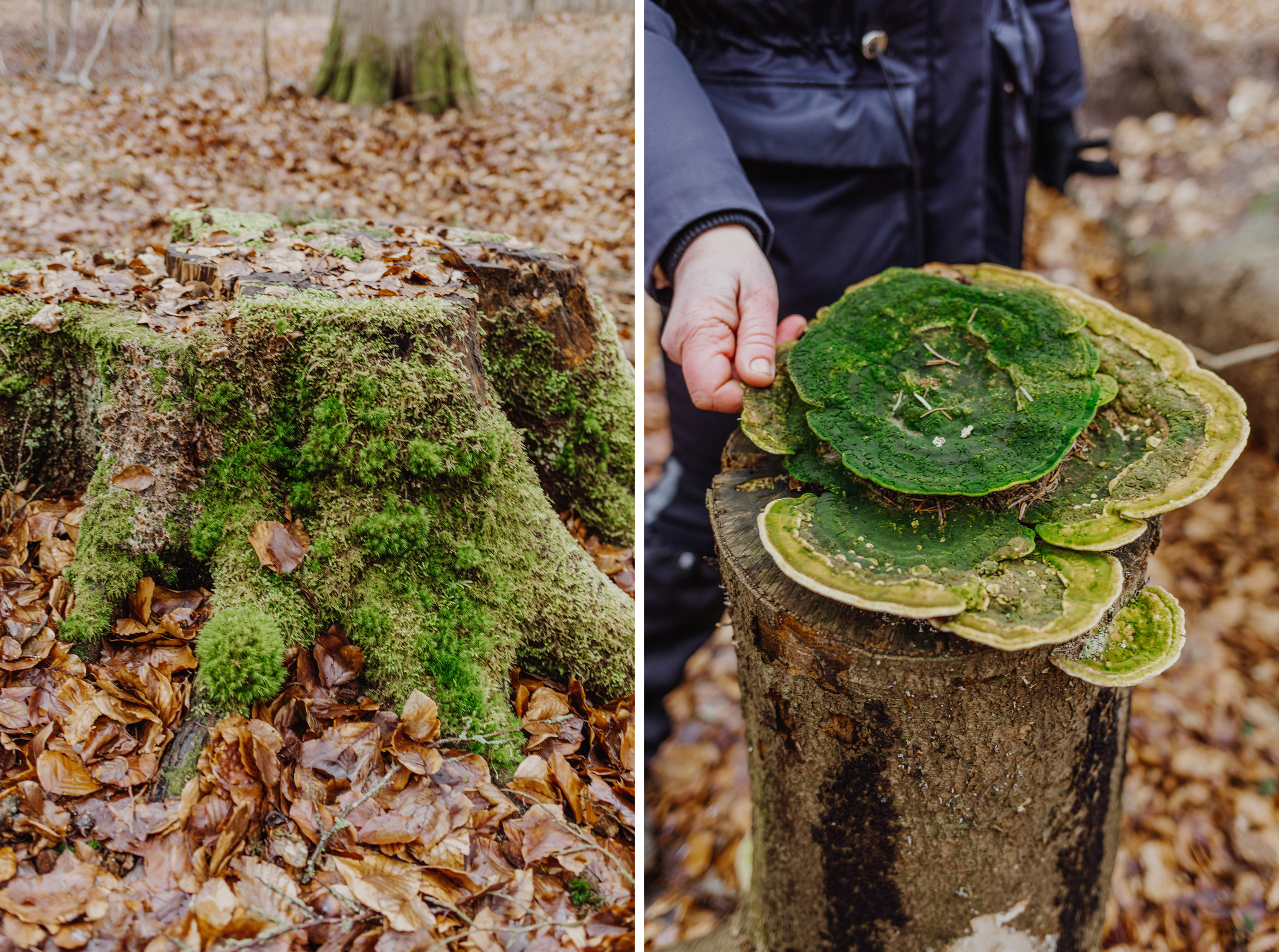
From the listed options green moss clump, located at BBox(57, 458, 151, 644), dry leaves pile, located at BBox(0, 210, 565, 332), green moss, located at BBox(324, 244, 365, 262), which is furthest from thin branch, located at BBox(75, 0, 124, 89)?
green moss clump, located at BBox(57, 458, 151, 644)

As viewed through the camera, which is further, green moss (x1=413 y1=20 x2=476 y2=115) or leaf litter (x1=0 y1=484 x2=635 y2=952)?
green moss (x1=413 y1=20 x2=476 y2=115)

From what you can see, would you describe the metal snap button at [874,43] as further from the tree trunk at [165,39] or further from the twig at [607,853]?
the tree trunk at [165,39]

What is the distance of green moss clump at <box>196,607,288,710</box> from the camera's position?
202 centimetres

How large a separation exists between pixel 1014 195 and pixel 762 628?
222 centimetres

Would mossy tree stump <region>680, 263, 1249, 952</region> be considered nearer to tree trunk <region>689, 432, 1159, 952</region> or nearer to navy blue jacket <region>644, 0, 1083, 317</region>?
tree trunk <region>689, 432, 1159, 952</region>

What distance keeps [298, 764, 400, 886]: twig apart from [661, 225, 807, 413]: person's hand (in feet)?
4.45

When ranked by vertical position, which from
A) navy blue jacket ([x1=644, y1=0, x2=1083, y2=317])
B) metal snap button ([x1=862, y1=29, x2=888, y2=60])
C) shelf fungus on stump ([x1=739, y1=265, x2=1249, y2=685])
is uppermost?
metal snap button ([x1=862, y1=29, x2=888, y2=60])

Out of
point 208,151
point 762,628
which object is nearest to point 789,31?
point 762,628

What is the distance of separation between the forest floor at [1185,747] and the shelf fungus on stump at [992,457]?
2.24 ft

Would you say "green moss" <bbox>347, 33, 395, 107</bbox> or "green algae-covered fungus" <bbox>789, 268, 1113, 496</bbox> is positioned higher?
"green moss" <bbox>347, 33, 395, 107</bbox>

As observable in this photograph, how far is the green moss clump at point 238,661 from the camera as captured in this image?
202 cm

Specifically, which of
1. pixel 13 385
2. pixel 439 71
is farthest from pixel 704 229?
pixel 439 71

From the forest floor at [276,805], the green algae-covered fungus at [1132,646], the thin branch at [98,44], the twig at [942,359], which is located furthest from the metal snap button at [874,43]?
the thin branch at [98,44]

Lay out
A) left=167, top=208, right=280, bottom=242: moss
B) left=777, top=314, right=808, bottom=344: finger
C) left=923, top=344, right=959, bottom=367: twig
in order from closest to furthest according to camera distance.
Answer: left=923, top=344, right=959, bottom=367: twig < left=777, top=314, right=808, bottom=344: finger < left=167, top=208, right=280, bottom=242: moss
